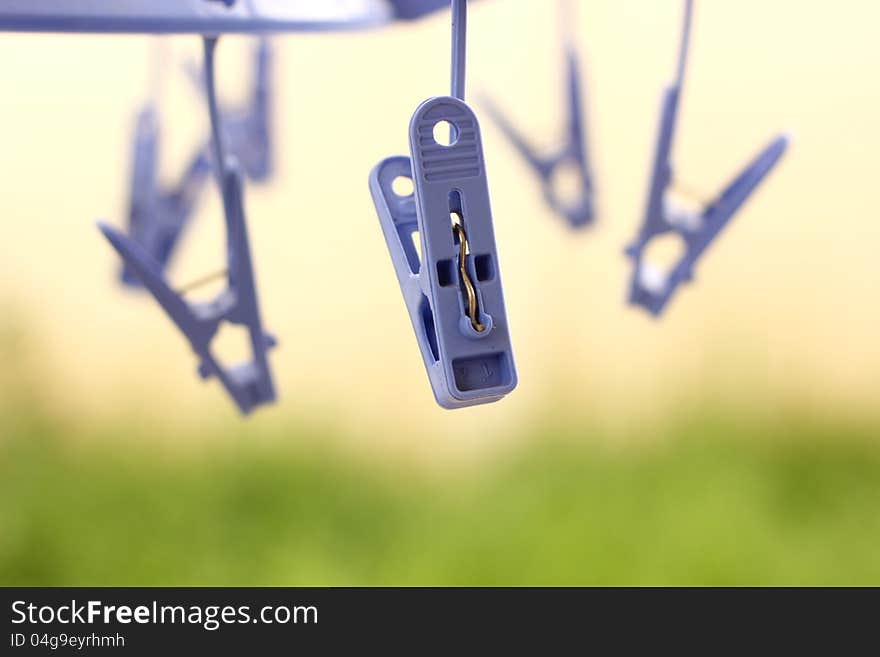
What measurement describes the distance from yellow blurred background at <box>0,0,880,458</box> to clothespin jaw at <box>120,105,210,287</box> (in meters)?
0.50

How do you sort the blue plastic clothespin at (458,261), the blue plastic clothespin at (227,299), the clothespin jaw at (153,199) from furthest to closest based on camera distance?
the clothespin jaw at (153,199) < the blue plastic clothespin at (227,299) < the blue plastic clothespin at (458,261)

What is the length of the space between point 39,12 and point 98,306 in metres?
1.18

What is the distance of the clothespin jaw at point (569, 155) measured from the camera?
0.86 meters

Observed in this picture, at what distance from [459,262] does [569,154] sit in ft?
1.78

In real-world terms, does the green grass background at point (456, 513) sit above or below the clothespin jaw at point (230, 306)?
above

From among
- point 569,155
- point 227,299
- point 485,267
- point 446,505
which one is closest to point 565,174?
point 569,155

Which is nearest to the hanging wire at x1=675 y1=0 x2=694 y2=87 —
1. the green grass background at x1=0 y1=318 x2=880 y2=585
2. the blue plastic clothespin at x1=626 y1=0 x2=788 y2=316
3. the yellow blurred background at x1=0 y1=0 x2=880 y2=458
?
the blue plastic clothespin at x1=626 y1=0 x2=788 y2=316

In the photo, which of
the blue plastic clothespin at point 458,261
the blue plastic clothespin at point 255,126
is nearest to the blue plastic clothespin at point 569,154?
the blue plastic clothespin at point 255,126

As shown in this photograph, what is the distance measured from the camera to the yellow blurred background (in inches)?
55.7

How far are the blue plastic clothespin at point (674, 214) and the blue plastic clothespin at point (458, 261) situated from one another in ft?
0.80

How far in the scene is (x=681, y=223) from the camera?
637mm

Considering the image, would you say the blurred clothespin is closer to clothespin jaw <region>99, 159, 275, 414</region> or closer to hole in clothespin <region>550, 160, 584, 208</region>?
clothespin jaw <region>99, 159, 275, 414</region>

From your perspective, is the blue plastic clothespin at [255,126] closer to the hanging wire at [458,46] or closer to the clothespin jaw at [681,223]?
the clothespin jaw at [681,223]

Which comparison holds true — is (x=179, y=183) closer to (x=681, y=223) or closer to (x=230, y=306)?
(x=230, y=306)
